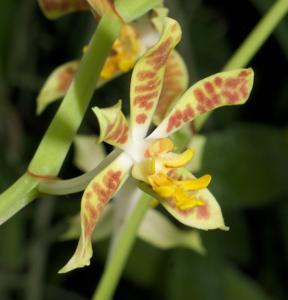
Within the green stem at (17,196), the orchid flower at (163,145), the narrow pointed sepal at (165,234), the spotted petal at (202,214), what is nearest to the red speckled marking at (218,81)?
the orchid flower at (163,145)

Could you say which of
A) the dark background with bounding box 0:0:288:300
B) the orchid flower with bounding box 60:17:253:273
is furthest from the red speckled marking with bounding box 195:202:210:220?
the dark background with bounding box 0:0:288:300

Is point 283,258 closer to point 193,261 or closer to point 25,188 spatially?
point 193,261

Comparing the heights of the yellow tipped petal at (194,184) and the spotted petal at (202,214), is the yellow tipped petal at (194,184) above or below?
above

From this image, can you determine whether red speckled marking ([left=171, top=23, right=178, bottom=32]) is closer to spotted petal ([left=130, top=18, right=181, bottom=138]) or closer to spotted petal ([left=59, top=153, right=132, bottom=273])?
spotted petal ([left=130, top=18, right=181, bottom=138])

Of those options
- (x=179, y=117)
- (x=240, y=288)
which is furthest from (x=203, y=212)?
(x=240, y=288)

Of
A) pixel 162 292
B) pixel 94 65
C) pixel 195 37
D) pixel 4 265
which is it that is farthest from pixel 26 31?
pixel 94 65

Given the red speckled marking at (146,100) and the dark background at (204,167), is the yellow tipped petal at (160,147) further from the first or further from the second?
the dark background at (204,167)

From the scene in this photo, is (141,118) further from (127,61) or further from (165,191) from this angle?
(127,61)
